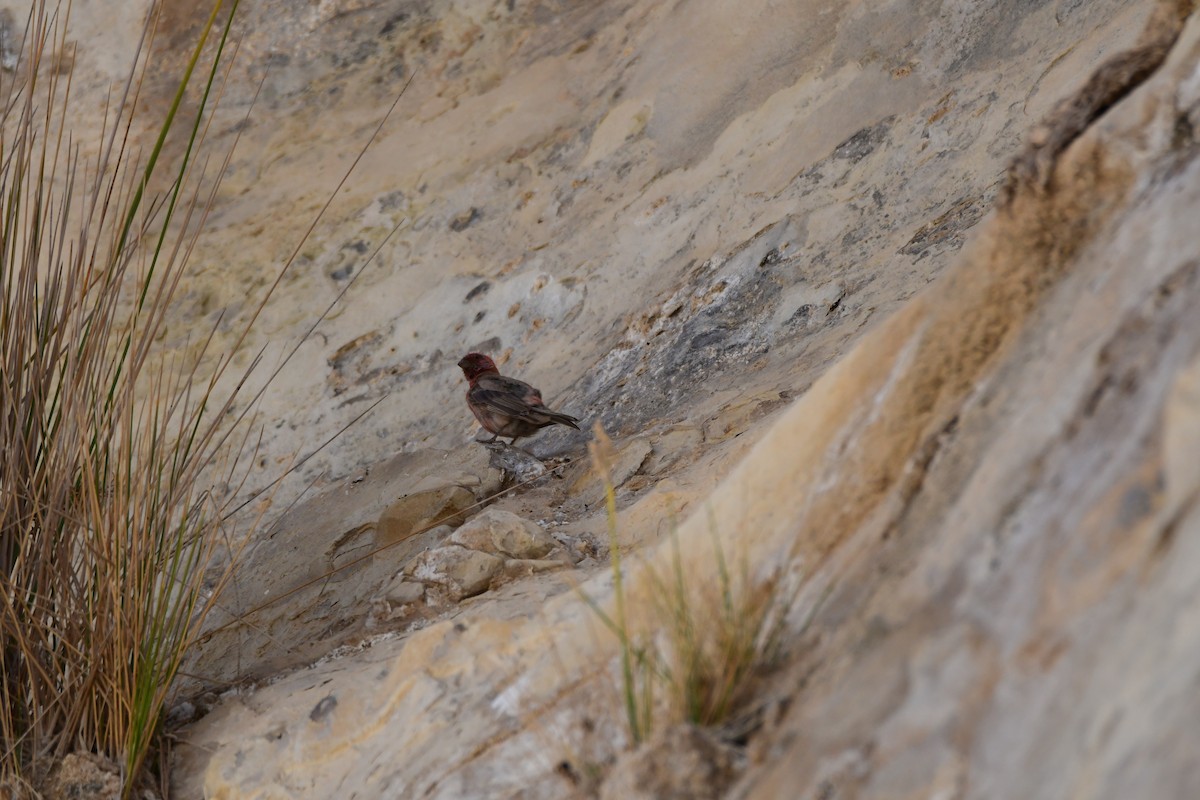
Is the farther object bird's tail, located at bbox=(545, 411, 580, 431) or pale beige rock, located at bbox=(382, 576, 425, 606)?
bird's tail, located at bbox=(545, 411, 580, 431)

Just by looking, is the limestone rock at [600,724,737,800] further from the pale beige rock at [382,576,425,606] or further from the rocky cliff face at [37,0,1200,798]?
the pale beige rock at [382,576,425,606]

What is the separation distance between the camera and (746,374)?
3.23 m

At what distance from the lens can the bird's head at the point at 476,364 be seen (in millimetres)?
3623

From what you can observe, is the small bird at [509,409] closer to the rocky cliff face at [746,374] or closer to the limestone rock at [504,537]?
the rocky cliff face at [746,374]

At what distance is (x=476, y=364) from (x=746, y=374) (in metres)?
0.86

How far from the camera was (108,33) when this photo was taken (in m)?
→ 4.12

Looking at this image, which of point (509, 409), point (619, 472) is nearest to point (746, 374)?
point (619, 472)

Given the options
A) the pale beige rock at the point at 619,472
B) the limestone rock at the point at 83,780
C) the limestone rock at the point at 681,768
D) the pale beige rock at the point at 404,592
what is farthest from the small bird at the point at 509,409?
the limestone rock at the point at 681,768

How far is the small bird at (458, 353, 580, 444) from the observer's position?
11.1ft

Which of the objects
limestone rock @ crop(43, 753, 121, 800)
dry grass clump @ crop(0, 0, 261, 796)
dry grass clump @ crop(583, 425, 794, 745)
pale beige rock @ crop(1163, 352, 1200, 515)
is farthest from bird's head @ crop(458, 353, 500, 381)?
pale beige rock @ crop(1163, 352, 1200, 515)

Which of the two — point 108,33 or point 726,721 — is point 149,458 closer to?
point 726,721

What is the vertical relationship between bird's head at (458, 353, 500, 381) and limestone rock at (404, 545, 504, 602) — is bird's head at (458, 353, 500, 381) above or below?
above

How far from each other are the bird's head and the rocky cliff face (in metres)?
0.25

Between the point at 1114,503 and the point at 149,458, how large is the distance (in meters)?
1.55
